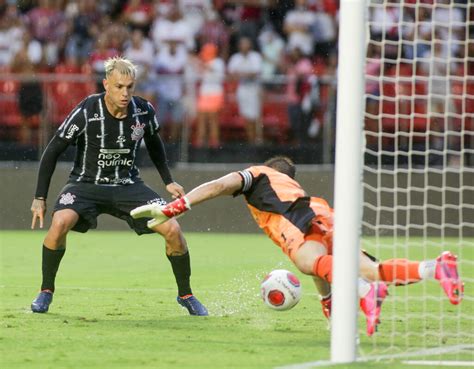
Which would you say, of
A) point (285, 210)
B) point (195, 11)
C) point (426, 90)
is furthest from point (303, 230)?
point (195, 11)

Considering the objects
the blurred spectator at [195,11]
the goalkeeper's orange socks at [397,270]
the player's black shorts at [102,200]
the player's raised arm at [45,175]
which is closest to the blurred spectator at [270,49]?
the blurred spectator at [195,11]

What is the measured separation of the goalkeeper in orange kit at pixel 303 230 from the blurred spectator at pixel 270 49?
8320 millimetres

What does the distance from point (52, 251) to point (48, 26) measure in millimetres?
9251

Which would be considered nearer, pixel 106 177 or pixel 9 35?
pixel 106 177

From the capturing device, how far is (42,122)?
577 inches

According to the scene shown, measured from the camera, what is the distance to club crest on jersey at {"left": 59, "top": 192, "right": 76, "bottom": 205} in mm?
7953

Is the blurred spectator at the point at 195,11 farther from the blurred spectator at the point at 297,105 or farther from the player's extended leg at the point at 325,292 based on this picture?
the player's extended leg at the point at 325,292

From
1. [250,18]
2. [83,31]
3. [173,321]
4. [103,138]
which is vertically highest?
[250,18]

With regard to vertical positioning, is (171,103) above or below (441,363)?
above

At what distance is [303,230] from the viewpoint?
6.69 m

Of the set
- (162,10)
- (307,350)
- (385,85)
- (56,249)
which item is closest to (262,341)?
(307,350)

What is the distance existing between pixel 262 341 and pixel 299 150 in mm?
8082

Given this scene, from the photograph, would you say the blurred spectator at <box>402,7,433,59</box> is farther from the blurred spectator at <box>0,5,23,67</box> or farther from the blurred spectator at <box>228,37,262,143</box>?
the blurred spectator at <box>0,5,23,67</box>

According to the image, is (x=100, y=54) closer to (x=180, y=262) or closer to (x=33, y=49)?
(x=33, y=49)
